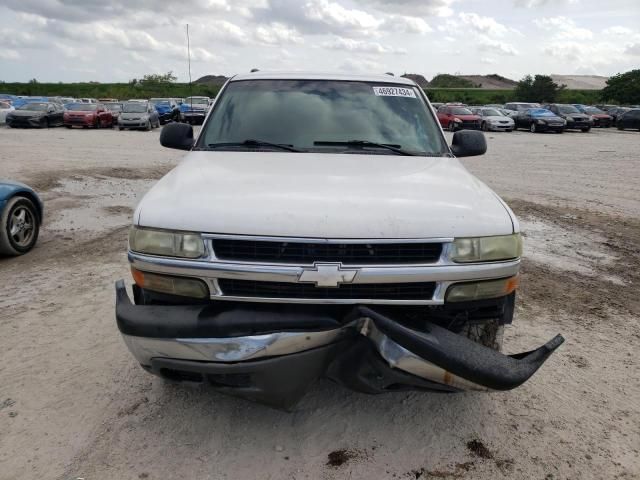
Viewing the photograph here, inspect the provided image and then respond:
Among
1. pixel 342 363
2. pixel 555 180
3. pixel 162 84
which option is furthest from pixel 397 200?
pixel 162 84

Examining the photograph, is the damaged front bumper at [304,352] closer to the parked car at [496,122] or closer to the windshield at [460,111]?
the windshield at [460,111]

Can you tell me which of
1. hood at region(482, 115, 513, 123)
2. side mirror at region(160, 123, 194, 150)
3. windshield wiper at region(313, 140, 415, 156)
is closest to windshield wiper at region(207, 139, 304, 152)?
windshield wiper at region(313, 140, 415, 156)

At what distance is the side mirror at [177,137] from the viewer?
4.20m

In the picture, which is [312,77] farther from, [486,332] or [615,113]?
[615,113]

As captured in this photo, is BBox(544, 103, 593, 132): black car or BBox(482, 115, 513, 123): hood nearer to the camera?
BBox(482, 115, 513, 123): hood

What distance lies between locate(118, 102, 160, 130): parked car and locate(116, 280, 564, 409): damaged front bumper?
2670 cm

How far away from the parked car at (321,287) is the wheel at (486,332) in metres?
0.01

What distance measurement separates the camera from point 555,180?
39.1 ft

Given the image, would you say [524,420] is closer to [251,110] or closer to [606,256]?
[251,110]

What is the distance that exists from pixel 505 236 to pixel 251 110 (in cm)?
221

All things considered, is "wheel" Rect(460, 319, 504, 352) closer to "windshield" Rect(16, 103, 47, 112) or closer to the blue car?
the blue car

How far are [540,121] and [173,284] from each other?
30.4 m

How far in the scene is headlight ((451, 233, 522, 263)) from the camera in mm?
2549

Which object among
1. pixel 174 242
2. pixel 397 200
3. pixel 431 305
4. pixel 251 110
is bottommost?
pixel 431 305
